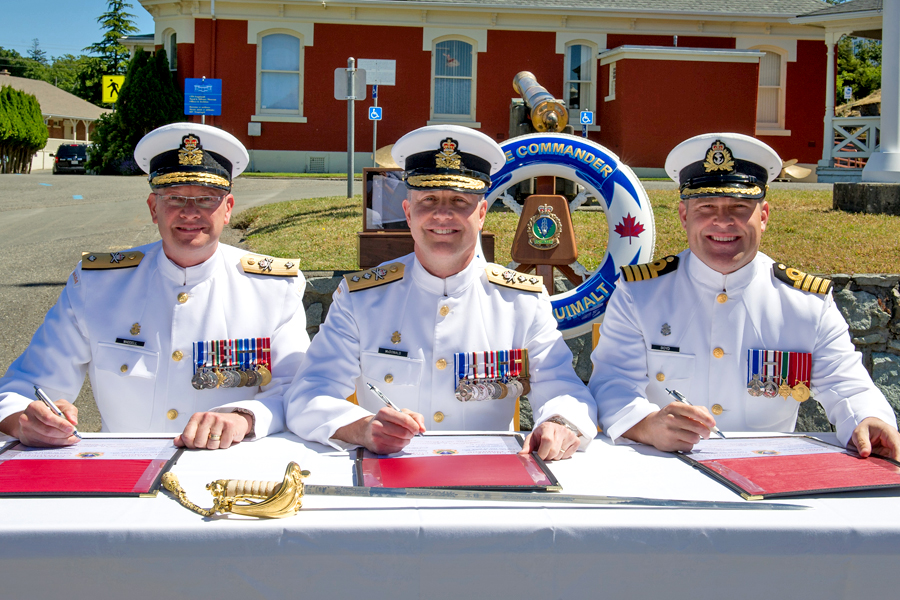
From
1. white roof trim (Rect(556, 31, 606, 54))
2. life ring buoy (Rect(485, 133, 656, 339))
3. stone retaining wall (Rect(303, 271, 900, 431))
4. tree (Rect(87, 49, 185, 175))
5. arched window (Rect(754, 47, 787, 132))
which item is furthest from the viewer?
arched window (Rect(754, 47, 787, 132))

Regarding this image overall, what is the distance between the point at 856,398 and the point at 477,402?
101 cm

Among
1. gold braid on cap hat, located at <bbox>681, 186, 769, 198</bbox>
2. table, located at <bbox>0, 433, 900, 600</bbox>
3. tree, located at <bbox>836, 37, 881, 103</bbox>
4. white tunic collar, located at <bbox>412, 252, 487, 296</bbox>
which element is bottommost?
table, located at <bbox>0, 433, 900, 600</bbox>

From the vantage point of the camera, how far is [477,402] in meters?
2.33

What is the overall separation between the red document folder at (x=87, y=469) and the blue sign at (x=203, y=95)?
12.6m

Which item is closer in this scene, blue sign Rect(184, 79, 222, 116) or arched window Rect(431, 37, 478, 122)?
blue sign Rect(184, 79, 222, 116)

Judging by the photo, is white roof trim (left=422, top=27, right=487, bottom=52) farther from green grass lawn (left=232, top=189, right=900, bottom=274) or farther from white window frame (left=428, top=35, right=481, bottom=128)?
green grass lawn (left=232, top=189, right=900, bottom=274)

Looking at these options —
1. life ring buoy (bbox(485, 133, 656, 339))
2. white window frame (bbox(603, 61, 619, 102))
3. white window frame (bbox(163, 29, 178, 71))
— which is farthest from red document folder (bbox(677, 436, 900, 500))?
white window frame (bbox(163, 29, 178, 71))

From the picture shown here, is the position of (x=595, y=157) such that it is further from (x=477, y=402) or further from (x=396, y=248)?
(x=477, y=402)

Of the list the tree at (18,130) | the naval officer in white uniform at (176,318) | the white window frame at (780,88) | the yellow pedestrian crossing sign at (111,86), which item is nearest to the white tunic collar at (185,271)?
the naval officer in white uniform at (176,318)

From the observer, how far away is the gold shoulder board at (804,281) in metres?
2.34

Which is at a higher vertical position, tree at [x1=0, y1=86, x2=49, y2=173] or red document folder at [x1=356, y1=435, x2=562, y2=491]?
tree at [x1=0, y1=86, x2=49, y2=173]

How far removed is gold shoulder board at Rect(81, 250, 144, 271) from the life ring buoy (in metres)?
1.94

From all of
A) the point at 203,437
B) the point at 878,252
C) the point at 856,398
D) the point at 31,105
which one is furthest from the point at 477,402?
the point at 31,105

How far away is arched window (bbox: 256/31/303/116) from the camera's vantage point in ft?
57.6
